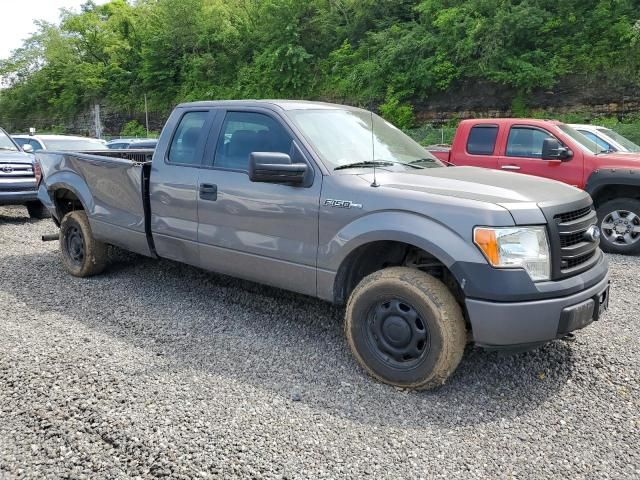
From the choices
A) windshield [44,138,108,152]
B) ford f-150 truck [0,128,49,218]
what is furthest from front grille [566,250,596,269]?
windshield [44,138,108,152]

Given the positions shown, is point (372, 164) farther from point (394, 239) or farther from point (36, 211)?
point (36, 211)

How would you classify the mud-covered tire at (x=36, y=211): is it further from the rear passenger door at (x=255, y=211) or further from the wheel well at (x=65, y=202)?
the rear passenger door at (x=255, y=211)

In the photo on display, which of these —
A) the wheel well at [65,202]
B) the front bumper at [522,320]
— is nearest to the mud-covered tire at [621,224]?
the front bumper at [522,320]

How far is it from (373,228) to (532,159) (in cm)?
568

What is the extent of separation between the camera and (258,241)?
423 centimetres

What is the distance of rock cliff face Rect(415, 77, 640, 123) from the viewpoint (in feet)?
67.9

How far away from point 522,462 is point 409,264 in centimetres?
145

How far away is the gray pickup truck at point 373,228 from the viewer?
10.5 feet

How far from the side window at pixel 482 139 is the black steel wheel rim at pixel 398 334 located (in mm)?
5875

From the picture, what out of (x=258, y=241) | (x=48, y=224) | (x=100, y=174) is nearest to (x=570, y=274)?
(x=258, y=241)

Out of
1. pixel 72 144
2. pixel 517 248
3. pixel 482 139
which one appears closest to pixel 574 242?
pixel 517 248

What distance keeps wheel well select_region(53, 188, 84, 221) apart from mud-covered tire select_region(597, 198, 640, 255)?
22.9 feet

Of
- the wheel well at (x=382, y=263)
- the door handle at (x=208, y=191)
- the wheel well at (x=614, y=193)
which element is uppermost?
the door handle at (x=208, y=191)

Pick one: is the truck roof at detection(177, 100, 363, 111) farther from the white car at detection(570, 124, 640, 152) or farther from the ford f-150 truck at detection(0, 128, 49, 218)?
the ford f-150 truck at detection(0, 128, 49, 218)
